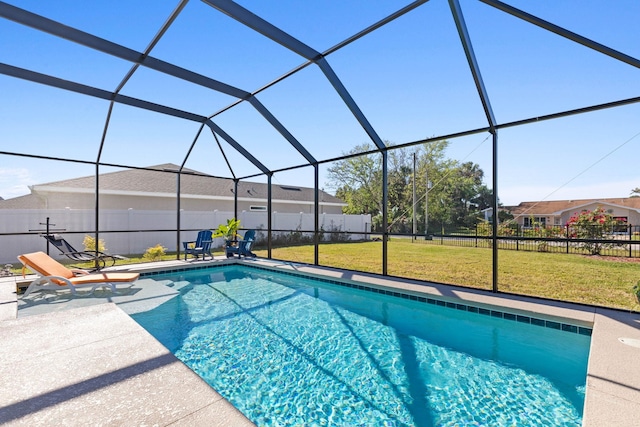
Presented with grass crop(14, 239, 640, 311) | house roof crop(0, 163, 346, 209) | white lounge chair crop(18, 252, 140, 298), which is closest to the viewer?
white lounge chair crop(18, 252, 140, 298)

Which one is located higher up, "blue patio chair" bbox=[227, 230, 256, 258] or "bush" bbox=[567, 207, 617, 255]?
"bush" bbox=[567, 207, 617, 255]

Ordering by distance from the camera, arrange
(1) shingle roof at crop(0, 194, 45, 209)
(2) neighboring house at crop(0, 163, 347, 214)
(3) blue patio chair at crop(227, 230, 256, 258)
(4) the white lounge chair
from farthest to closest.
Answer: (1) shingle roof at crop(0, 194, 45, 209) < (2) neighboring house at crop(0, 163, 347, 214) < (3) blue patio chair at crop(227, 230, 256, 258) < (4) the white lounge chair

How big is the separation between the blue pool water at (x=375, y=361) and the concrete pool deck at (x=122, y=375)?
0.33 m

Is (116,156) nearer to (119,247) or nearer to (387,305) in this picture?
(119,247)

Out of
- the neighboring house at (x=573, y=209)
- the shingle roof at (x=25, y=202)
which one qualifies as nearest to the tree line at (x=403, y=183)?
the neighboring house at (x=573, y=209)

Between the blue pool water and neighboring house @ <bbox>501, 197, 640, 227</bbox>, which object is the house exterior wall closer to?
neighboring house @ <bbox>501, 197, 640, 227</bbox>

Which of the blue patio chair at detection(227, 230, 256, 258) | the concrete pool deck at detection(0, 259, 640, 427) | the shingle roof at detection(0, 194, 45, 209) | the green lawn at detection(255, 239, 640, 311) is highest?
the shingle roof at detection(0, 194, 45, 209)

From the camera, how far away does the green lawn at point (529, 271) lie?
576 centimetres

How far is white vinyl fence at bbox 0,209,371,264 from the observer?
30.6ft

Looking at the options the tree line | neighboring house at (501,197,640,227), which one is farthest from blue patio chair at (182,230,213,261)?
neighboring house at (501,197,640,227)

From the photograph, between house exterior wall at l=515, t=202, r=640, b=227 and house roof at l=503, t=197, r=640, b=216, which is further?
house roof at l=503, t=197, r=640, b=216

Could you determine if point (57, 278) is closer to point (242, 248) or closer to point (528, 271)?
point (242, 248)

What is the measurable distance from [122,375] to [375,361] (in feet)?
7.41

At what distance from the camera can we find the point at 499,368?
315cm
